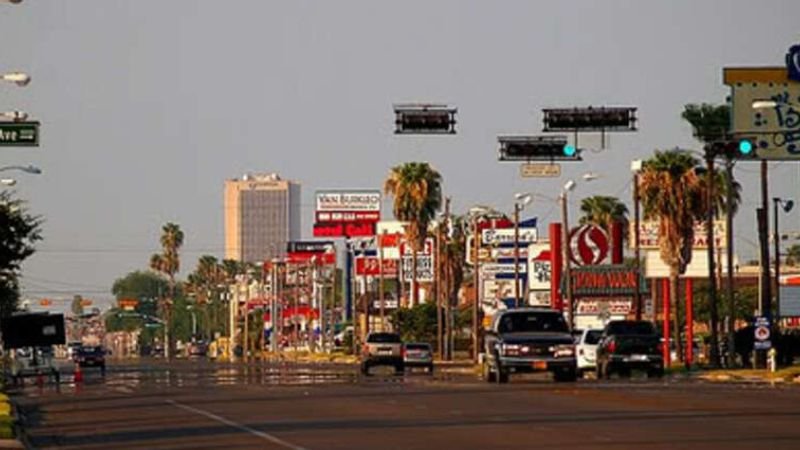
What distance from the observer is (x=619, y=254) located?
10794 centimetres

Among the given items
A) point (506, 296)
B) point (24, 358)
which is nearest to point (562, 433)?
point (24, 358)

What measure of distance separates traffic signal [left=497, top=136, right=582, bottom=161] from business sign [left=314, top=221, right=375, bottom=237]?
3965 inches

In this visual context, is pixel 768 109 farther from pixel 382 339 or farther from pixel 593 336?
pixel 382 339

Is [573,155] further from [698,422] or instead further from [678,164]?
[698,422]

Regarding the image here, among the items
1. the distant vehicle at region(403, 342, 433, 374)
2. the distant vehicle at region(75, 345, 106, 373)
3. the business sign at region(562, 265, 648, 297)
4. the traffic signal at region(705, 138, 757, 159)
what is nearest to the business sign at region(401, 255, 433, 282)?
the business sign at region(562, 265, 648, 297)

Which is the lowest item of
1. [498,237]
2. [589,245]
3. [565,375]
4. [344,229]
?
[565,375]

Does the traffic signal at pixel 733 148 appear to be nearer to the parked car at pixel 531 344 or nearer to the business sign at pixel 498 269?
the parked car at pixel 531 344

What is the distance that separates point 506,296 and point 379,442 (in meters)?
103

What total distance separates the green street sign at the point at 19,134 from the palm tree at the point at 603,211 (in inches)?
2871

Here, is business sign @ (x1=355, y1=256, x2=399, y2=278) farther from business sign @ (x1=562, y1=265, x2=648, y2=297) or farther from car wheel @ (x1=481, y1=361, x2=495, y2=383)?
car wheel @ (x1=481, y1=361, x2=495, y2=383)

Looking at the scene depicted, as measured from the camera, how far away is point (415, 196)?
12725cm

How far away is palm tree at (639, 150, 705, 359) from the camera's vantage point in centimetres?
8888

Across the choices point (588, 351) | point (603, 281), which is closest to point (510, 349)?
point (588, 351)

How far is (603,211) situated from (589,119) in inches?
2056
